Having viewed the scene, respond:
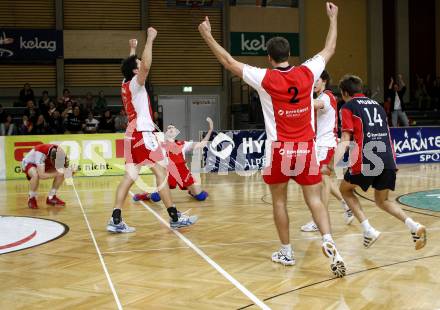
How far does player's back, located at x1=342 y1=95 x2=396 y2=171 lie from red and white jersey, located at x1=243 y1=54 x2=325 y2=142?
0.74 meters

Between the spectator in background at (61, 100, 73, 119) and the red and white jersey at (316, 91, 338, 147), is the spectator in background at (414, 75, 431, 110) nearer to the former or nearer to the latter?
the spectator in background at (61, 100, 73, 119)

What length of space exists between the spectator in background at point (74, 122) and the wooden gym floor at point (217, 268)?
29.3 feet

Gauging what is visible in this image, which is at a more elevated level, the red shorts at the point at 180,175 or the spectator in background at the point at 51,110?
the spectator in background at the point at 51,110

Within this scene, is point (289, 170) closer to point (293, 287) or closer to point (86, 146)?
point (293, 287)

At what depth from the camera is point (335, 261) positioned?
4.46 meters

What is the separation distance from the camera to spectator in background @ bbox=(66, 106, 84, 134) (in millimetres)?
16812

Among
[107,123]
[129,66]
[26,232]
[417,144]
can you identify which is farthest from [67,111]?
[129,66]

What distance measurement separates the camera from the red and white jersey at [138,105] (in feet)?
21.2

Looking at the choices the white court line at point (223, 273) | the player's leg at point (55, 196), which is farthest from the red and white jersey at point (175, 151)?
the white court line at point (223, 273)

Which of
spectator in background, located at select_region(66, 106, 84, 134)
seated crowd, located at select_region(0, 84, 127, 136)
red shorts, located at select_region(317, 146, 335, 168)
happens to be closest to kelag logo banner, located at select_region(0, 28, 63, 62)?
seated crowd, located at select_region(0, 84, 127, 136)

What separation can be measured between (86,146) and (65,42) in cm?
845

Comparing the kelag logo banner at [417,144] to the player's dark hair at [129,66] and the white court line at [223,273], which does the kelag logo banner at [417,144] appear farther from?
the player's dark hair at [129,66]

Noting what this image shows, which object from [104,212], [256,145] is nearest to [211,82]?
[256,145]

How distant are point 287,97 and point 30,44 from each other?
731 inches
